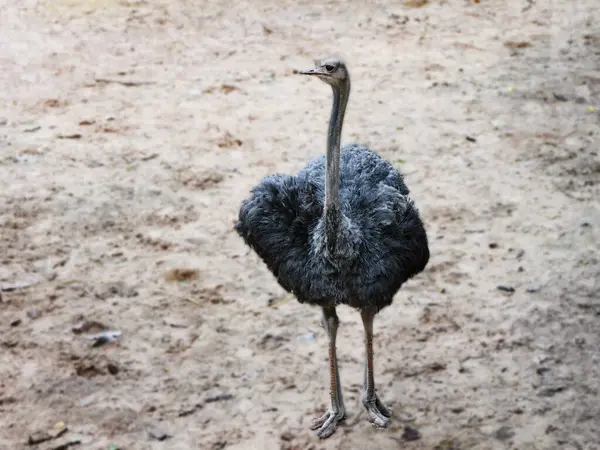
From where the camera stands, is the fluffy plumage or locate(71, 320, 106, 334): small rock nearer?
the fluffy plumage

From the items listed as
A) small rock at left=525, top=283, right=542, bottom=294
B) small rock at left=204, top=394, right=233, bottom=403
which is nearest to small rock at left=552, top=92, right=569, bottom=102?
small rock at left=525, top=283, right=542, bottom=294

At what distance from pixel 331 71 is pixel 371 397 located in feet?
6.36

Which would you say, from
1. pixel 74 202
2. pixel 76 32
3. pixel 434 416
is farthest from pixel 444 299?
pixel 76 32

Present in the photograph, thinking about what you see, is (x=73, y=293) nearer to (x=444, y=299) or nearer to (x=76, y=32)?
(x=444, y=299)

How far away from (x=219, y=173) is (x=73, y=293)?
178cm

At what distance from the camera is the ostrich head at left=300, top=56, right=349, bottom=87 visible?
386cm

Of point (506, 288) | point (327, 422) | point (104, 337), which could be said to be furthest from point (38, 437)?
point (506, 288)

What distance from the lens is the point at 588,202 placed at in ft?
21.3

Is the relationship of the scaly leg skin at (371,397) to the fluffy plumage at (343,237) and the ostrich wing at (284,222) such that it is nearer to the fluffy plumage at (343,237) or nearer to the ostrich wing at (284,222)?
the fluffy plumage at (343,237)

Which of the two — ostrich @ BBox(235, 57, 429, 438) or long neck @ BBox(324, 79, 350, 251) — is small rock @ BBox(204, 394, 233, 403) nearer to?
ostrich @ BBox(235, 57, 429, 438)

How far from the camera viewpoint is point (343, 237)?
4094 mm

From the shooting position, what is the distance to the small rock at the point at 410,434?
4586 mm

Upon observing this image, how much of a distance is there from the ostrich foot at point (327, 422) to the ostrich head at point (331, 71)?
1.91 m

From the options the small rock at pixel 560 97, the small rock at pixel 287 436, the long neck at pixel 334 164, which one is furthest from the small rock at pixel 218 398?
the small rock at pixel 560 97
